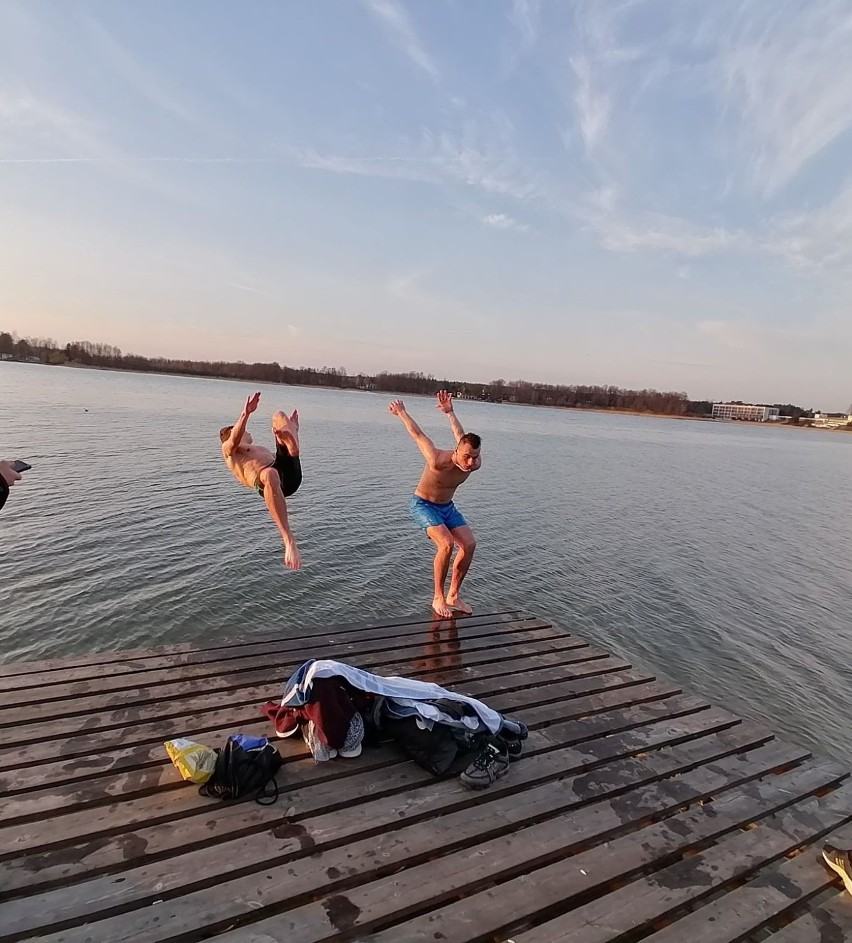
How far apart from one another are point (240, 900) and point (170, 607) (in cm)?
803

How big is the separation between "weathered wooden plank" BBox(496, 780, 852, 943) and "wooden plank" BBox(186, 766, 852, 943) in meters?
0.04

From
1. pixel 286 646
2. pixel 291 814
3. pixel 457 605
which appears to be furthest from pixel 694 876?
pixel 457 605

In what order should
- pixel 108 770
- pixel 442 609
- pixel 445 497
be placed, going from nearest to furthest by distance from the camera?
pixel 108 770 → pixel 445 497 → pixel 442 609

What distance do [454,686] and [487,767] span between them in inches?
56.2

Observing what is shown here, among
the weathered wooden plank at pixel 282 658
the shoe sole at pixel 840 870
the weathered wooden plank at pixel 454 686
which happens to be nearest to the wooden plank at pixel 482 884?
the shoe sole at pixel 840 870

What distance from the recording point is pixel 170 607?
998cm

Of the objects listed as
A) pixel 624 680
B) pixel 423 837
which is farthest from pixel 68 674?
pixel 624 680

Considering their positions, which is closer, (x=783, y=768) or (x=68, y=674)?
(x=783, y=768)

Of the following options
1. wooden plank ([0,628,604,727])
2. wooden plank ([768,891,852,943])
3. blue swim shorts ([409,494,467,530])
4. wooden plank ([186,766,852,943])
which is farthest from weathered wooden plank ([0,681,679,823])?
blue swim shorts ([409,494,467,530])

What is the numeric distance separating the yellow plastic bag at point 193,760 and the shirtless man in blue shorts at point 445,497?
3.64 m

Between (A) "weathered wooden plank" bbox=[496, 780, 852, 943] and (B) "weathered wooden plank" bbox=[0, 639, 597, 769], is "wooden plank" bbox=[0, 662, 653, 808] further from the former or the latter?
(A) "weathered wooden plank" bbox=[496, 780, 852, 943]

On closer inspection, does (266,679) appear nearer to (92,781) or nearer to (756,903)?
(92,781)

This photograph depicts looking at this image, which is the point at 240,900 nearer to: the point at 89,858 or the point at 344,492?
the point at 89,858

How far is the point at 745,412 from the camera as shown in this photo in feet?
589
